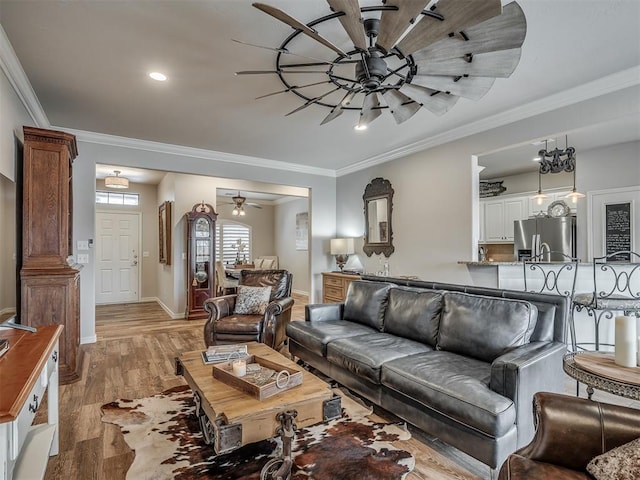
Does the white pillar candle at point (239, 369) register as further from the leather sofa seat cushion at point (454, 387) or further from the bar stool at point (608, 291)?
the bar stool at point (608, 291)

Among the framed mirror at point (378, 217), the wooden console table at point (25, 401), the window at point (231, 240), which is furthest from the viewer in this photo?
the window at point (231, 240)

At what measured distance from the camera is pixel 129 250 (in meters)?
7.94

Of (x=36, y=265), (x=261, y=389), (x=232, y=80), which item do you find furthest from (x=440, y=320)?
(x=36, y=265)

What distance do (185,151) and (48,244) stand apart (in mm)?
2381

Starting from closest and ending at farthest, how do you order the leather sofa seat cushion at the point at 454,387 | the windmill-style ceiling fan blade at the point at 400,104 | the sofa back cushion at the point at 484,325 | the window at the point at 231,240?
1. the leather sofa seat cushion at the point at 454,387
2. the sofa back cushion at the point at 484,325
3. the windmill-style ceiling fan blade at the point at 400,104
4. the window at the point at 231,240

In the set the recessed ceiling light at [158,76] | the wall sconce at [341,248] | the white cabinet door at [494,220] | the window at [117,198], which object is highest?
the recessed ceiling light at [158,76]

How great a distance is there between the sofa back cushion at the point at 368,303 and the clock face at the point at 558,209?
4.08 m

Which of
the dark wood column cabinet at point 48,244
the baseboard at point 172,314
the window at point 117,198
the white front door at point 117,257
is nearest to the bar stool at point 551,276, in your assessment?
the dark wood column cabinet at point 48,244

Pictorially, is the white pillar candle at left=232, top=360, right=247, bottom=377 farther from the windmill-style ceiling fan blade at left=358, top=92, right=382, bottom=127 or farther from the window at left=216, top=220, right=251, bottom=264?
the window at left=216, top=220, right=251, bottom=264

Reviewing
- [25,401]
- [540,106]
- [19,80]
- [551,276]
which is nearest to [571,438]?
[25,401]

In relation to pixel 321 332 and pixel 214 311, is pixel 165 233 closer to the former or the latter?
pixel 214 311

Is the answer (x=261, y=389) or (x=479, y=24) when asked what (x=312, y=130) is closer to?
(x=479, y=24)

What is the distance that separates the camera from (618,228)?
4.96 metres

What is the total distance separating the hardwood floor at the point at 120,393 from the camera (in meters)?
1.98
